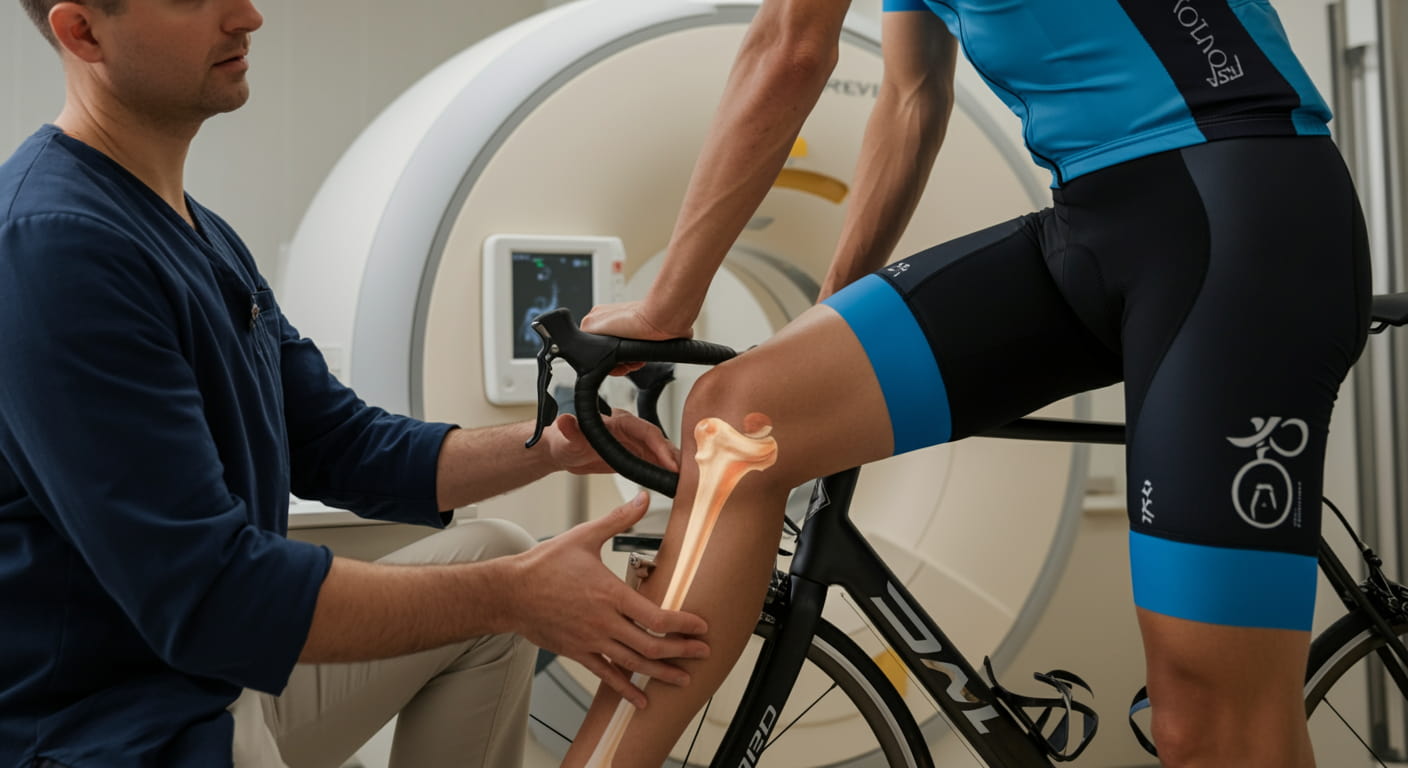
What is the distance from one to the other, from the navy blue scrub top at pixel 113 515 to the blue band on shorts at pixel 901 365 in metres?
0.47

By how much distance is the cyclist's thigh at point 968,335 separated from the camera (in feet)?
3.23

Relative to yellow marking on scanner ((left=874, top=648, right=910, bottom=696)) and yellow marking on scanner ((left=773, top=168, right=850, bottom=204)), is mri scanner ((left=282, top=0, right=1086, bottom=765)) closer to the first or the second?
yellow marking on scanner ((left=773, top=168, right=850, bottom=204))

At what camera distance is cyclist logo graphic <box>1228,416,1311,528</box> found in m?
0.90

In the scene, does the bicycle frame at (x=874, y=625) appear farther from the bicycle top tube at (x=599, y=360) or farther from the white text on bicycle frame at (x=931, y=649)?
the bicycle top tube at (x=599, y=360)

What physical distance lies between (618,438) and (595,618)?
0.29m

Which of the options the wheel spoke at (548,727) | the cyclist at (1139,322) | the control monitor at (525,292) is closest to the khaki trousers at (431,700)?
the cyclist at (1139,322)

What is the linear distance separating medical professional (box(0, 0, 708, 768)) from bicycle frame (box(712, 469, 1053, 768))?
0.85 feet

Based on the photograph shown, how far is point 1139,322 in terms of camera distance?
94 centimetres

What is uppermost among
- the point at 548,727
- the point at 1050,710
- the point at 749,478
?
the point at 749,478

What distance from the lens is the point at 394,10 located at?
139 inches

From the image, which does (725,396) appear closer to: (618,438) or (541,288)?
(618,438)

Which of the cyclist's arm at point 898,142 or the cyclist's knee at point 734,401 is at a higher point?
the cyclist's arm at point 898,142

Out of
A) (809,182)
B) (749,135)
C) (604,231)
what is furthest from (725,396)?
(809,182)

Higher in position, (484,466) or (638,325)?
(638,325)
